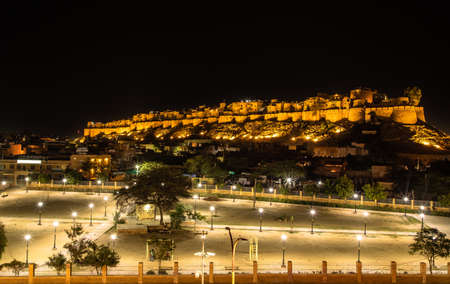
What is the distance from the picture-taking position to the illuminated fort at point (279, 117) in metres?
84.9

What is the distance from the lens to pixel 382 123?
263ft

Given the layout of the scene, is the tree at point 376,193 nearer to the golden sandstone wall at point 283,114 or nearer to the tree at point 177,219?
the tree at point 177,219

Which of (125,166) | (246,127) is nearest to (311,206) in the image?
(125,166)

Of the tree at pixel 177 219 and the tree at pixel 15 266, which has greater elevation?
the tree at pixel 177 219

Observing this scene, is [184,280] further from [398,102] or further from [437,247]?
[398,102]

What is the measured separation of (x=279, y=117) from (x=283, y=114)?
1.40m

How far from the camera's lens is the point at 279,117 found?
339 feet

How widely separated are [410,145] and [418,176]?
23872mm

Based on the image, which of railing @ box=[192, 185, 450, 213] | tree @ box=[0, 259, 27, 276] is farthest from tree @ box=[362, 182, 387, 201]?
tree @ box=[0, 259, 27, 276]

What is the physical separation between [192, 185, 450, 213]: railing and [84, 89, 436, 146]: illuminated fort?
43.5 m

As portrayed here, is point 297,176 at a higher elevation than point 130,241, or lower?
higher

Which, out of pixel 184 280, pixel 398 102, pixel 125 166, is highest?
pixel 398 102

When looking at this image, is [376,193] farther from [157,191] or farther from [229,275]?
[229,275]

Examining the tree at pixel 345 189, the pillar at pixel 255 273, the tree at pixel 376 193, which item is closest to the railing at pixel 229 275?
the pillar at pixel 255 273
